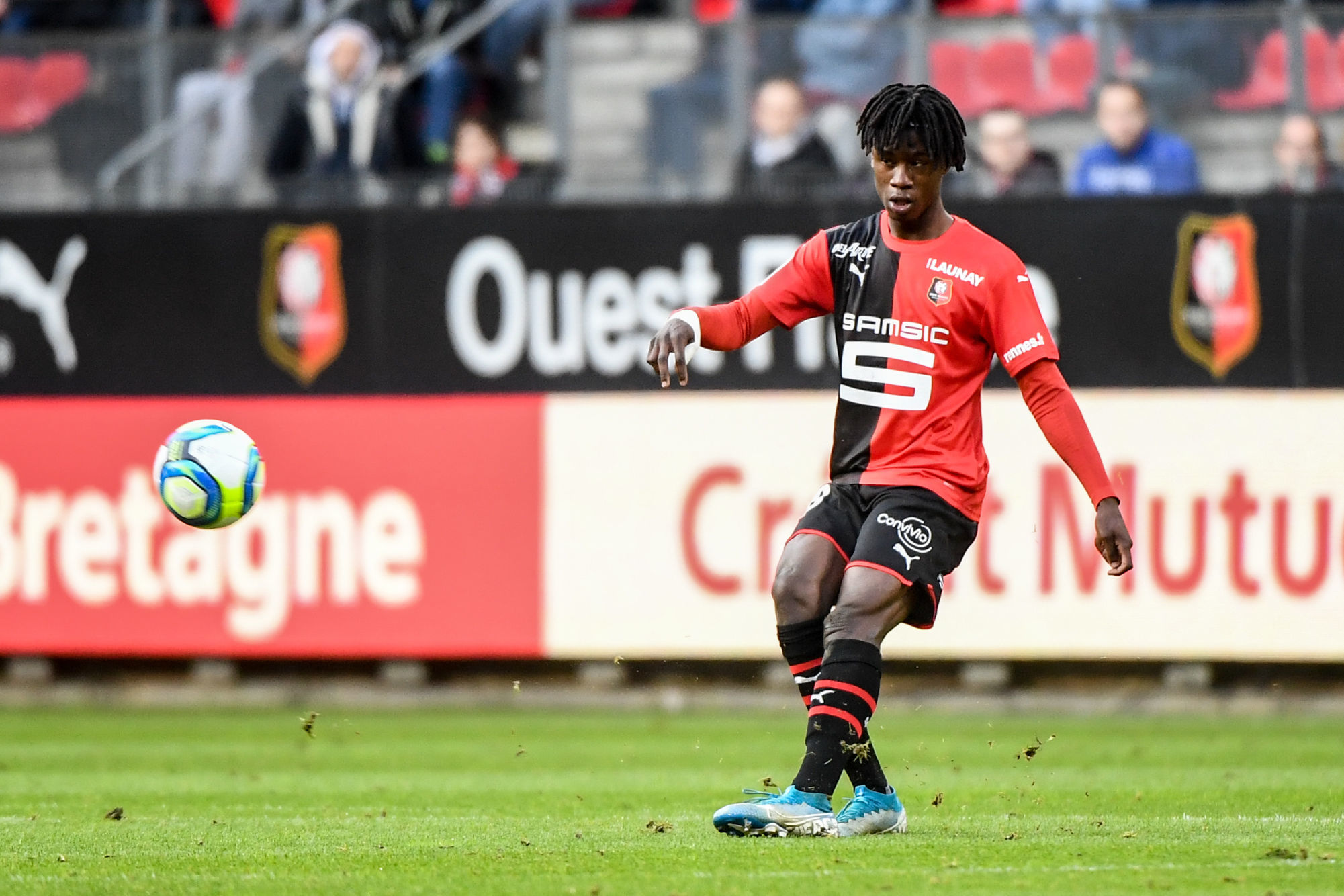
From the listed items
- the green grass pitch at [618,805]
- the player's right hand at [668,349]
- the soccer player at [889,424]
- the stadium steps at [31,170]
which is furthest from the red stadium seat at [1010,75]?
the player's right hand at [668,349]

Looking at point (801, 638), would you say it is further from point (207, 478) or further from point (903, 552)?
point (207, 478)

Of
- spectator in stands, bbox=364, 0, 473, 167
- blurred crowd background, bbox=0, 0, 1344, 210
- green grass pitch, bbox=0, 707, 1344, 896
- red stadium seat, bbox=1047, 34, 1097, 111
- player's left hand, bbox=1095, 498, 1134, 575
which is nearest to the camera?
green grass pitch, bbox=0, 707, 1344, 896

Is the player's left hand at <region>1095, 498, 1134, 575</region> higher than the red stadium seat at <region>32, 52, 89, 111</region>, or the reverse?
the red stadium seat at <region>32, 52, 89, 111</region>

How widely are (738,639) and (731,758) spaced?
2.32 metres

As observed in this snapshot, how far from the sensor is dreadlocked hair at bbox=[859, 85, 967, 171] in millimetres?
6555

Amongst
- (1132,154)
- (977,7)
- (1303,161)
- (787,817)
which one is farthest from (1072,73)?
(787,817)

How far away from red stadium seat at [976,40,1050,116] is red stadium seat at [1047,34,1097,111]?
0.11 meters

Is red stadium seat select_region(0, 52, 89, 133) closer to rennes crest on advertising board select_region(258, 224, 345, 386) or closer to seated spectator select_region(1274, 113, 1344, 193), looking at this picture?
rennes crest on advertising board select_region(258, 224, 345, 386)

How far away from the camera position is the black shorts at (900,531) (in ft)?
21.7

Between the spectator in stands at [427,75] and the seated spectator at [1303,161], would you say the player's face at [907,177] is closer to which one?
the seated spectator at [1303,161]

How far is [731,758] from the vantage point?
10.8 metres

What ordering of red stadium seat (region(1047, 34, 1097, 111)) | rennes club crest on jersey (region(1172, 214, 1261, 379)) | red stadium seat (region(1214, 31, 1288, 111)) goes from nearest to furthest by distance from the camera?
rennes club crest on jersey (region(1172, 214, 1261, 379))
red stadium seat (region(1214, 31, 1288, 111))
red stadium seat (region(1047, 34, 1097, 111))

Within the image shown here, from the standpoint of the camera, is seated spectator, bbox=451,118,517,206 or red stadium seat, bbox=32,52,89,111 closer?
seated spectator, bbox=451,118,517,206

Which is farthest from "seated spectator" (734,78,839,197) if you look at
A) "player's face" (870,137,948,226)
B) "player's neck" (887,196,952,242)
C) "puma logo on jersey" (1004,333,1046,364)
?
"puma logo on jersey" (1004,333,1046,364)
